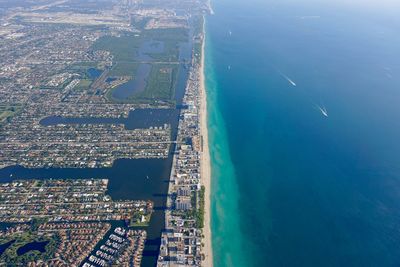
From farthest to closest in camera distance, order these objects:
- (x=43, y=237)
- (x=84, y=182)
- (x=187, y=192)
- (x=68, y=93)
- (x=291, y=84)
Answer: (x=291, y=84) → (x=68, y=93) → (x=84, y=182) → (x=187, y=192) → (x=43, y=237)

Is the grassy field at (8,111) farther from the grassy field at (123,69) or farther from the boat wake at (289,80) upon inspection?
the boat wake at (289,80)

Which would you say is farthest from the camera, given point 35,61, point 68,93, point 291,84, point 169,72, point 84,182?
point 35,61

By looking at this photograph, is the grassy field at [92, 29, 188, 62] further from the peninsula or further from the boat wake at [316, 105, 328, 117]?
the boat wake at [316, 105, 328, 117]

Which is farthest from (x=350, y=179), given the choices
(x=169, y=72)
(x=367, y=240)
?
(x=169, y=72)

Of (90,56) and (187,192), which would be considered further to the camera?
(90,56)

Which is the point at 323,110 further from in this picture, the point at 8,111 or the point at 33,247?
the point at 8,111

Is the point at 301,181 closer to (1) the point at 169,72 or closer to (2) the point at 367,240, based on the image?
(2) the point at 367,240

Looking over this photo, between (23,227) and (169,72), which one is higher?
(169,72)
